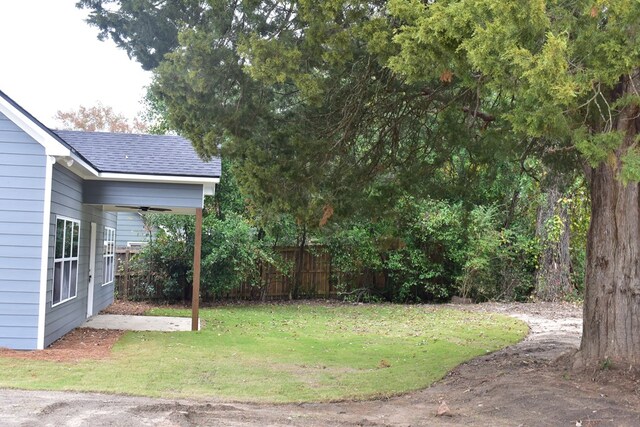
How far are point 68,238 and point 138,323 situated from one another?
129 inches

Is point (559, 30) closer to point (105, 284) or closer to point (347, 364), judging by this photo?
point (347, 364)

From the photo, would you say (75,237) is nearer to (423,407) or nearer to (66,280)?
(66,280)

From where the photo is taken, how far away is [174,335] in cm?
1324

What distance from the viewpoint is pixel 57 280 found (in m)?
11.9

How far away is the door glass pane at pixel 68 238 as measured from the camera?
40.9ft

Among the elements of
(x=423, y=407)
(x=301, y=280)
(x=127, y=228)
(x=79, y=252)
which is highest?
(x=127, y=228)

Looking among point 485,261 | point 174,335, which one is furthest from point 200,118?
point 485,261

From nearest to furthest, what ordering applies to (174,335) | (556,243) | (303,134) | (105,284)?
(303,134) < (174,335) < (105,284) < (556,243)

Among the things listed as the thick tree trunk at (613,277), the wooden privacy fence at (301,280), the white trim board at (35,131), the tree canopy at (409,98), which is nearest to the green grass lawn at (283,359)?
the thick tree trunk at (613,277)

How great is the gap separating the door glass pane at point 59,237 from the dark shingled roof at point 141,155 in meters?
1.50

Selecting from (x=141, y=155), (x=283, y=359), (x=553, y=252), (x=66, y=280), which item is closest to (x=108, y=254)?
(x=141, y=155)

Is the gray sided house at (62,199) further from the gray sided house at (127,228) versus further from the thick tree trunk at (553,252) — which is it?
the thick tree trunk at (553,252)

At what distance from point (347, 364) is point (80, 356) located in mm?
4233

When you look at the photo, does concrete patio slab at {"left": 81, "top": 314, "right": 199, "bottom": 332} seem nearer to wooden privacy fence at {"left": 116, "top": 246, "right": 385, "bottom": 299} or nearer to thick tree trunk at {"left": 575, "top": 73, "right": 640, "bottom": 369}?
wooden privacy fence at {"left": 116, "top": 246, "right": 385, "bottom": 299}
